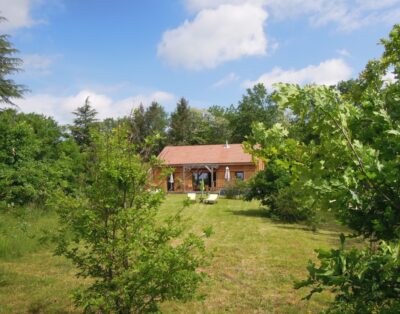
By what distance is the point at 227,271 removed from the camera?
29.3ft

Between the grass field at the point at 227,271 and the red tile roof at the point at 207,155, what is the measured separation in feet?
68.0

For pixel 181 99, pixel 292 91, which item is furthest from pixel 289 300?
pixel 181 99

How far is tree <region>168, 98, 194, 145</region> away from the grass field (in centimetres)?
4632

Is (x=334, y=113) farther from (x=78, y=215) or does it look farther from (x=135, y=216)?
(x=78, y=215)

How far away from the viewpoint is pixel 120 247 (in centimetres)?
447

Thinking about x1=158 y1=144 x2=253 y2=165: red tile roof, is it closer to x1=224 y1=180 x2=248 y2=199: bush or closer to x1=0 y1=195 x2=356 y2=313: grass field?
x1=224 y1=180 x2=248 y2=199: bush

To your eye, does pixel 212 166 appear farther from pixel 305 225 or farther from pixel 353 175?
pixel 353 175

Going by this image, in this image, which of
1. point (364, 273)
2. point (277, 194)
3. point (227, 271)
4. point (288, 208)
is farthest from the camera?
point (277, 194)

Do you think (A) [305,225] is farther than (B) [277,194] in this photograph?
No

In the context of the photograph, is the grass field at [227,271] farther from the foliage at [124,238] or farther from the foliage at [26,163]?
the foliage at [26,163]

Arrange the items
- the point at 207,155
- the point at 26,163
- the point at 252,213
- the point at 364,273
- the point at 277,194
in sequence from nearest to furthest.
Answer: the point at 364,273 < the point at 26,163 < the point at 277,194 < the point at 252,213 < the point at 207,155

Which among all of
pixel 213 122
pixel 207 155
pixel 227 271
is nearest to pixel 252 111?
pixel 213 122

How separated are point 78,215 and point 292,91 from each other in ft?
11.3

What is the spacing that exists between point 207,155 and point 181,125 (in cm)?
2403
